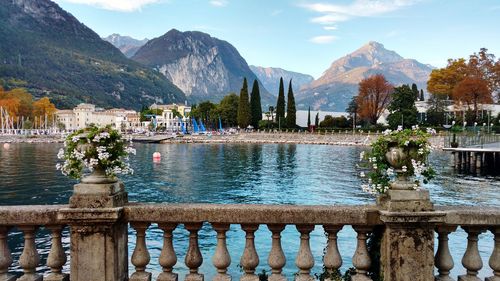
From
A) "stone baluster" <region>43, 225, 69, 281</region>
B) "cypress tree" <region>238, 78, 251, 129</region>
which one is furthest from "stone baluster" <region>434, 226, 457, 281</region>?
"cypress tree" <region>238, 78, 251, 129</region>

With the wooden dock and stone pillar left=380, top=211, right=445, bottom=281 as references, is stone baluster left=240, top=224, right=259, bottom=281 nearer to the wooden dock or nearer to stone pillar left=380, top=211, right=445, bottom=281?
stone pillar left=380, top=211, right=445, bottom=281

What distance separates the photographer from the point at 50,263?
217 inches

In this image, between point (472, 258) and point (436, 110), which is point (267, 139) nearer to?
point (436, 110)

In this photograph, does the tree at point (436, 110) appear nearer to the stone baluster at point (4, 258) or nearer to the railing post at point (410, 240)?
the railing post at point (410, 240)

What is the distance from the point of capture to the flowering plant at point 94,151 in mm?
5391

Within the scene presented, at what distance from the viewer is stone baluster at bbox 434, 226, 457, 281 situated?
17.9 feet

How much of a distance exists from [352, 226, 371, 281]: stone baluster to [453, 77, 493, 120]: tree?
110130mm

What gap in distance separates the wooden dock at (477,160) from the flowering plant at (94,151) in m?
55.0

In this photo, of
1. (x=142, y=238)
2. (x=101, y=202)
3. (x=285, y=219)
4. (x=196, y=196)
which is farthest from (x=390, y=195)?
(x=196, y=196)

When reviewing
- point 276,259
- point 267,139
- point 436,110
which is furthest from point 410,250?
point 267,139

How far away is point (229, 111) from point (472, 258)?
159956 mm

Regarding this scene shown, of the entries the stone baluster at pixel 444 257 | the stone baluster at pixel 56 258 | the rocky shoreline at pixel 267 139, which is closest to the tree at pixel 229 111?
the rocky shoreline at pixel 267 139

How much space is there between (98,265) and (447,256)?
4.45 m

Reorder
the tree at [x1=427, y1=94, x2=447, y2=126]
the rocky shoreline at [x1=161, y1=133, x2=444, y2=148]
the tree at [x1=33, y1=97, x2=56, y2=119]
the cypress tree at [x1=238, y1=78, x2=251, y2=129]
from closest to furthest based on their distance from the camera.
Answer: the tree at [x1=427, y1=94, x2=447, y2=126]
the rocky shoreline at [x1=161, y1=133, x2=444, y2=148]
the cypress tree at [x1=238, y1=78, x2=251, y2=129]
the tree at [x1=33, y1=97, x2=56, y2=119]
